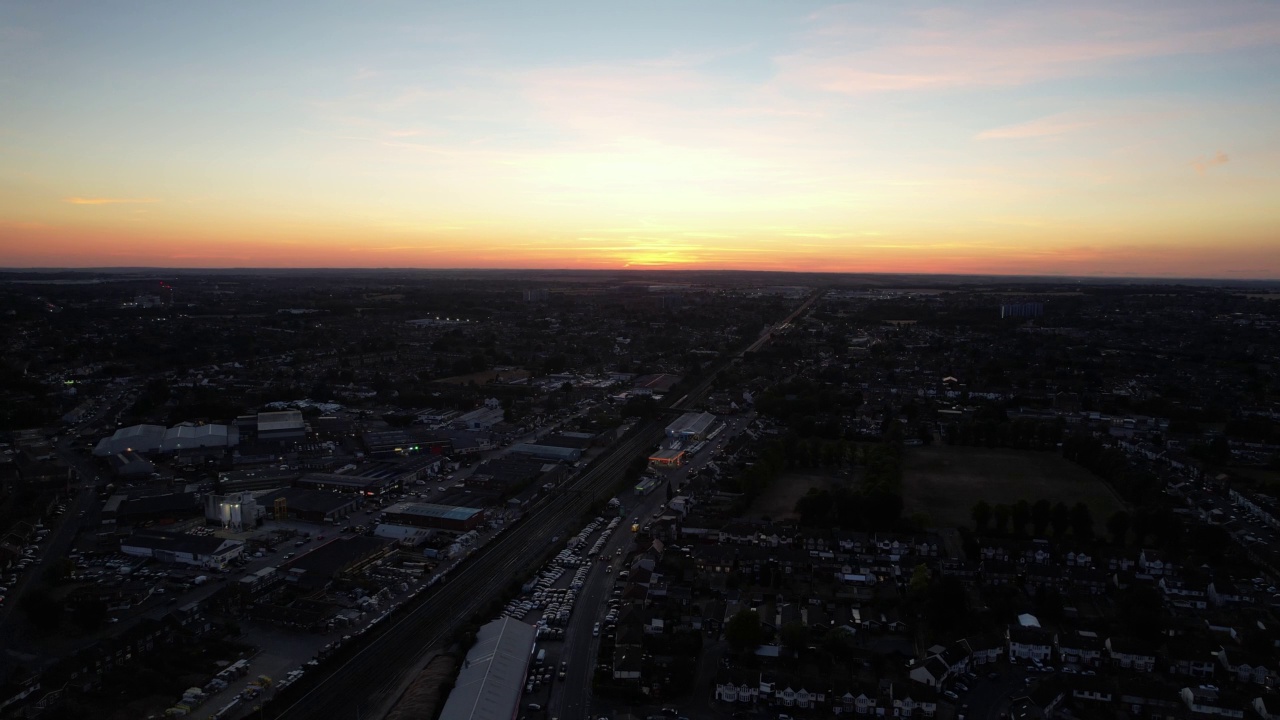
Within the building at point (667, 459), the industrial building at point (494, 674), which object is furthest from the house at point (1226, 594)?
the building at point (667, 459)

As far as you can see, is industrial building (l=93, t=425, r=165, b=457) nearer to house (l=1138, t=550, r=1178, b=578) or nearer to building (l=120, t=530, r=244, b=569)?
building (l=120, t=530, r=244, b=569)

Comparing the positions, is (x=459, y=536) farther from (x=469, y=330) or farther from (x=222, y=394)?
(x=469, y=330)

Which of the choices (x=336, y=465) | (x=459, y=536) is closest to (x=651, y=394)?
(x=336, y=465)

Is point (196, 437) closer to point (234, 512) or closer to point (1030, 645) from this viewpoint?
point (234, 512)

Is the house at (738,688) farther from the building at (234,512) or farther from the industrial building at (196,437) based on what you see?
the industrial building at (196,437)

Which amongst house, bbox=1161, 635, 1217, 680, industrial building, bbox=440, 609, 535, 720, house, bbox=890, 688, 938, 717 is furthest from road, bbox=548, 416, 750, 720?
house, bbox=1161, 635, 1217, 680

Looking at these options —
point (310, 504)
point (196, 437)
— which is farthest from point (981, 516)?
point (196, 437)
